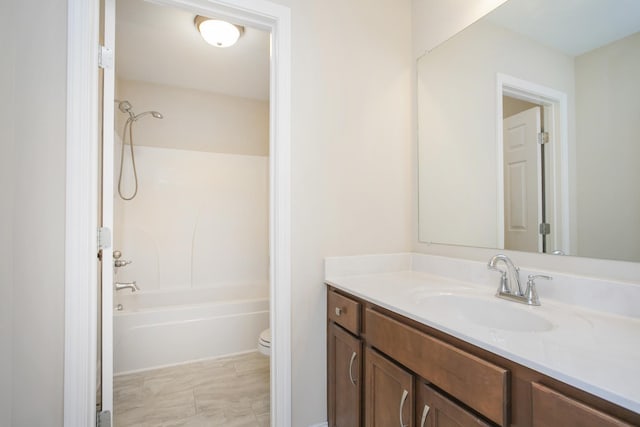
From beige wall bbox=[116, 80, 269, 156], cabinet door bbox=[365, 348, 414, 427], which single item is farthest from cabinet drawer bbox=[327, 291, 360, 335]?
beige wall bbox=[116, 80, 269, 156]

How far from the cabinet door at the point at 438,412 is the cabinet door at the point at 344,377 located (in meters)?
0.36

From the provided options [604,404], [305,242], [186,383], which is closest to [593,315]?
[604,404]

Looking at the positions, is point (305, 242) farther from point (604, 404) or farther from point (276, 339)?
point (604, 404)

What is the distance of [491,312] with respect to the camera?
1162mm

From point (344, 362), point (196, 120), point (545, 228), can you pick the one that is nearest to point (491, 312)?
point (545, 228)

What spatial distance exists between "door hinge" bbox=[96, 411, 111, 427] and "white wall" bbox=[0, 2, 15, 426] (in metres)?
0.29

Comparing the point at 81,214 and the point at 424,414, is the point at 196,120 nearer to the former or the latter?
the point at 81,214

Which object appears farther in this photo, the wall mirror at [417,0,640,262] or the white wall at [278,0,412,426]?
the white wall at [278,0,412,426]

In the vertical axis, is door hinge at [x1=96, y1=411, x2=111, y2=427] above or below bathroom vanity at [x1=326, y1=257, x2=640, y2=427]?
below

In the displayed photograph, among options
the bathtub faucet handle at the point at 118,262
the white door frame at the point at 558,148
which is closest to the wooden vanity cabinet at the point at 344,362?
the white door frame at the point at 558,148

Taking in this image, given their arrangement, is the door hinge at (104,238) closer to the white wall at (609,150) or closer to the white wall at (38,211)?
the white wall at (38,211)

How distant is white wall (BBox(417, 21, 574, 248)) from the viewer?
52.0 inches

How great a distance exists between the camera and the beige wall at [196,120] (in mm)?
2848

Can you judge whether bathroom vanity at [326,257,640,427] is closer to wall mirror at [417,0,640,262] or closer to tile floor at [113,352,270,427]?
wall mirror at [417,0,640,262]
